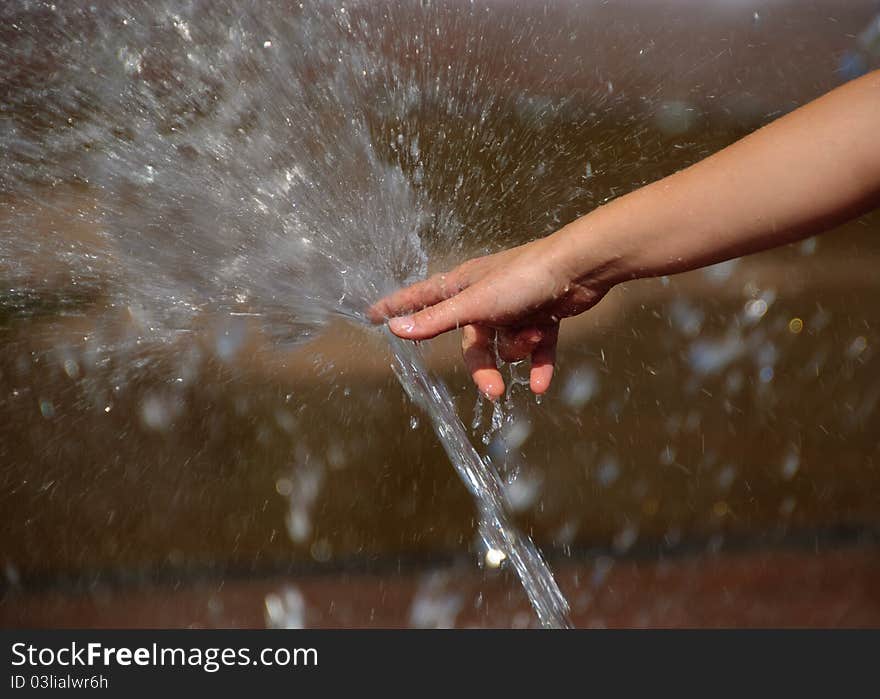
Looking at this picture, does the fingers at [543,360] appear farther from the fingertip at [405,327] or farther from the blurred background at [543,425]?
the blurred background at [543,425]

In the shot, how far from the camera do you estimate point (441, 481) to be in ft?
6.01

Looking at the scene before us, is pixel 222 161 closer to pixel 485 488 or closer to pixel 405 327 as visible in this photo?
pixel 405 327

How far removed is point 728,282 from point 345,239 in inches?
36.6

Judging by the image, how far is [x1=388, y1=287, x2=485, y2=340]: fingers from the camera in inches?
34.7

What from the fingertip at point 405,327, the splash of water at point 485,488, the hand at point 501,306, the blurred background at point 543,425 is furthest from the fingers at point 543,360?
the blurred background at point 543,425

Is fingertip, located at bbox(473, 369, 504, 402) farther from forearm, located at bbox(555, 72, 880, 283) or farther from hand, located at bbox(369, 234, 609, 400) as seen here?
forearm, located at bbox(555, 72, 880, 283)

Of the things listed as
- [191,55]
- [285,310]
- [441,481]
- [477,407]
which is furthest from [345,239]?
[441,481]

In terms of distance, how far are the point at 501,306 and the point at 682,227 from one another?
0.52 ft

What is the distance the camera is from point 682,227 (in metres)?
0.87

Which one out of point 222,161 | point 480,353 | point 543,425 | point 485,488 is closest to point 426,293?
point 480,353

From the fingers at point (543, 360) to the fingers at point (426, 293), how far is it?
9 centimetres

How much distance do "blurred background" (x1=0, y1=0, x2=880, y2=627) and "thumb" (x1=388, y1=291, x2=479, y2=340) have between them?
52 cm

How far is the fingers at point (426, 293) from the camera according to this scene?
3.19ft

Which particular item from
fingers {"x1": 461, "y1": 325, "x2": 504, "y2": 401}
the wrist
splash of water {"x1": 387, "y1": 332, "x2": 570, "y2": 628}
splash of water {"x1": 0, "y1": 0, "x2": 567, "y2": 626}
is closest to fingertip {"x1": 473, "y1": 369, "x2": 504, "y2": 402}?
fingers {"x1": 461, "y1": 325, "x2": 504, "y2": 401}
